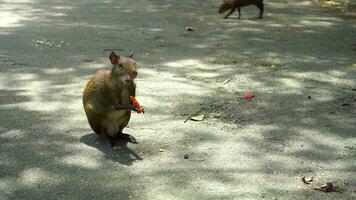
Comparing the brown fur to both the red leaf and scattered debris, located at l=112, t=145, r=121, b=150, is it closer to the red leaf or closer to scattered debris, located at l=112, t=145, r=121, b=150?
scattered debris, located at l=112, t=145, r=121, b=150

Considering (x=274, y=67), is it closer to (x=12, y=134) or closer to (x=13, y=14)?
(x=12, y=134)

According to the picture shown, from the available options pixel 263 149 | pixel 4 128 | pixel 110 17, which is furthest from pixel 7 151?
pixel 110 17

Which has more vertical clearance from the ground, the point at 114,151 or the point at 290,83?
the point at 114,151

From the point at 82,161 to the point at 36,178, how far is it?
0.38 metres

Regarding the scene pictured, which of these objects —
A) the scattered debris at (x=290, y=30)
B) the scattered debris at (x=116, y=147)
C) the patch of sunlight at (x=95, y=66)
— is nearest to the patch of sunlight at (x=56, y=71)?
the patch of sunlight at (x=95, y=66)

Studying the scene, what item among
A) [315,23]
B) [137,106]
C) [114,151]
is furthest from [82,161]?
[315,23]

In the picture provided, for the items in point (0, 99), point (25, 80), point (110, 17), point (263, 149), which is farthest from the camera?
point (110, 17)

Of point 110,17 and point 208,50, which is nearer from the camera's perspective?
point 208,50

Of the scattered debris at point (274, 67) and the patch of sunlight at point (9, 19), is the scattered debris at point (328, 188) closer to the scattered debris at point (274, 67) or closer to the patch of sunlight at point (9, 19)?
the scattered debris at point (274, 67)

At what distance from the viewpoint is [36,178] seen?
3.51 m

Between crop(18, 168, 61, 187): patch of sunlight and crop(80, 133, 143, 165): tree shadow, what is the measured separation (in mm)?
456

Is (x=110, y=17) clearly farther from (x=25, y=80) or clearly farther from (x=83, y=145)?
(x=83, y=145)

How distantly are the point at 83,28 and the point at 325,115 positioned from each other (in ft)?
16.4

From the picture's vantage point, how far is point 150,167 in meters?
3.71
